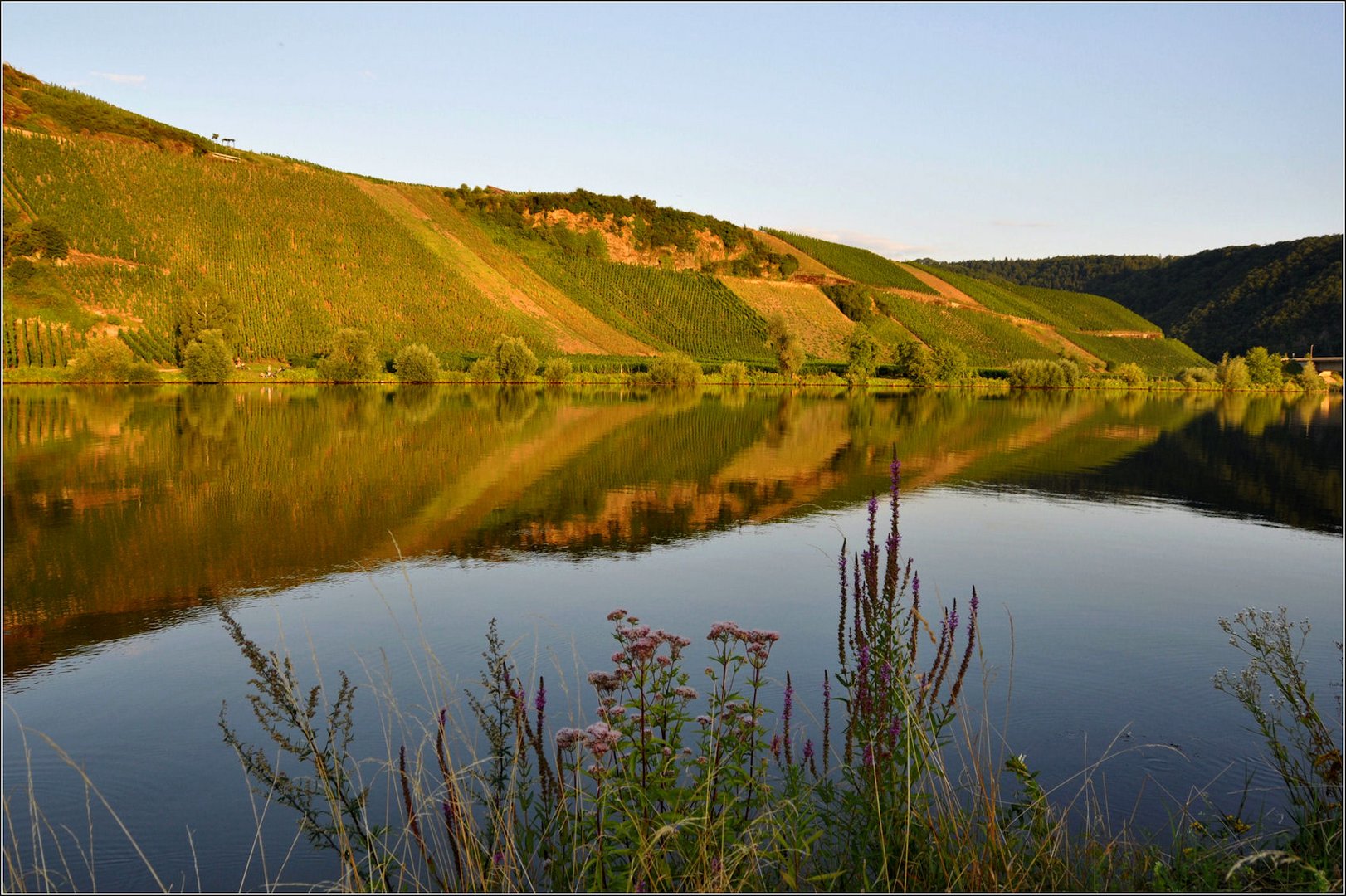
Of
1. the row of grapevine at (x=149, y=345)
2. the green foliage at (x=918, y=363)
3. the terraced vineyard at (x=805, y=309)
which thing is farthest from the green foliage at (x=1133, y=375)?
the row of grapevine at (x=149, y=345)

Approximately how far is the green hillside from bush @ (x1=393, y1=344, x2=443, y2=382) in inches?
521

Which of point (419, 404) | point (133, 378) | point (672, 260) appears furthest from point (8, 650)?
point (672, 260)

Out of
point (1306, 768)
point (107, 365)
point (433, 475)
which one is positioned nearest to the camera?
point (1306, 768)

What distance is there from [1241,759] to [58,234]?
376 feet

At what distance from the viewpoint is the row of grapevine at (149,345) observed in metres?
86.1

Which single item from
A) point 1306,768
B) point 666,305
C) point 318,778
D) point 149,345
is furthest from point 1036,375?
point 318,778

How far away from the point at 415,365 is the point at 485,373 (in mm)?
8775

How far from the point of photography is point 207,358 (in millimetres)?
78812

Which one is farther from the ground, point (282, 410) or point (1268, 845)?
point (282, 410)

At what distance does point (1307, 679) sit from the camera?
11.5m

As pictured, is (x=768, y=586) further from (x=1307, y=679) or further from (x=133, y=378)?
(x=133, y=378)

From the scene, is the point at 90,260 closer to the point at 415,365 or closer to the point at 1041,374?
the point at 415,365

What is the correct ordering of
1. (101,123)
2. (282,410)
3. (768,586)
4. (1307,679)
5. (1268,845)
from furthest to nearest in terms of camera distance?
(101,123) < (282,410) < (768,586) < (1307,679) < (1268,845)

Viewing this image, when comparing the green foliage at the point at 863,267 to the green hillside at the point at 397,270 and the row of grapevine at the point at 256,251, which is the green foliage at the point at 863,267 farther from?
the row of grapevine at the point at 256,251
